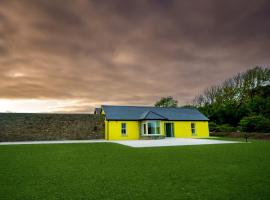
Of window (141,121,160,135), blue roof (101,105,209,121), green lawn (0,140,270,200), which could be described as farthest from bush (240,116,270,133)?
green lawn (0,140,270,200)

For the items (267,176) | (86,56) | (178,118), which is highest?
(86,56)

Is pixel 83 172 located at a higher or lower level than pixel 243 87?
lower

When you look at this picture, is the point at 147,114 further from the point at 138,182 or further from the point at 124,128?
the point at 138,182

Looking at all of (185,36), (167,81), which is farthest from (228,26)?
(167,81)

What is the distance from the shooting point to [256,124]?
85.5 ft

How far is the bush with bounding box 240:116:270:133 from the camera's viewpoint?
25195 mm

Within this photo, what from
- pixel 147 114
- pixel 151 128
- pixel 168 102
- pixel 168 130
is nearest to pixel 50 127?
pixel 147 114

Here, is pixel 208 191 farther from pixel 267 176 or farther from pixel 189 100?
pixel 189 100

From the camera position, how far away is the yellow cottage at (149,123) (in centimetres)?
2431

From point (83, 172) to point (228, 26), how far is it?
12.2 meters

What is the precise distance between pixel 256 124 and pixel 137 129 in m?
15.4

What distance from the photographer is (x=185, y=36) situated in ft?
46.1

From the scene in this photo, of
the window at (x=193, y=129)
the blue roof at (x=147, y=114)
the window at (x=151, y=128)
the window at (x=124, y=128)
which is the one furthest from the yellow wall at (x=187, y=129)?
the window at (x=124, y=128)

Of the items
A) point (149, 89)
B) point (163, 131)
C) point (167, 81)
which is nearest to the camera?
point (163, 131)
